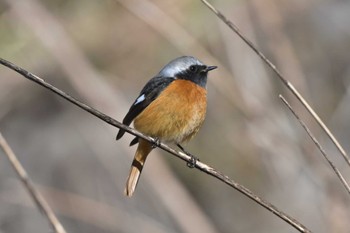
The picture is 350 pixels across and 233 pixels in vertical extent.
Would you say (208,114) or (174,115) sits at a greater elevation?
(208,114)

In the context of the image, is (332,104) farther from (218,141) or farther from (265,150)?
(265,150)

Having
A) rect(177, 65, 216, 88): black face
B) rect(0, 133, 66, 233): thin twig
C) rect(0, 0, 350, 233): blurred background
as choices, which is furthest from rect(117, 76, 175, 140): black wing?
rect(0, 133, 66, 233): thin twig

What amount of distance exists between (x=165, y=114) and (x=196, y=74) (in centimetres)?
40

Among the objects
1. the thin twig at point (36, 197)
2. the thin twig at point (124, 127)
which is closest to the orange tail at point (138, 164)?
the thin twig at point (124, 127)

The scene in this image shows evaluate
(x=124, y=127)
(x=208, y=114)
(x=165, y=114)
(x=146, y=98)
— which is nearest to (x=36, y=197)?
(x=124, y=127)

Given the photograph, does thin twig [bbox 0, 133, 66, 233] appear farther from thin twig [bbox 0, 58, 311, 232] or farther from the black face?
the black face

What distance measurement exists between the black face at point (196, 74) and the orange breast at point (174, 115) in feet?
0.53

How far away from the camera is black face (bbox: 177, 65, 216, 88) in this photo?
384cm

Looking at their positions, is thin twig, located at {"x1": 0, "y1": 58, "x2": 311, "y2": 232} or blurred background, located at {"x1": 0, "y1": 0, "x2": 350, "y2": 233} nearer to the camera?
thin twig, located at {"x1": 0, "y1": 58, "x2": 311, "y2": 232}

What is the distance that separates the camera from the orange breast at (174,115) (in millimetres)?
3584

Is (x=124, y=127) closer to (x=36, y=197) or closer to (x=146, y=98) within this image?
(x=36, y=197)

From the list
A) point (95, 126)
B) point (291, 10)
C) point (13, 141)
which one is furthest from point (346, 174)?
point (13, 141)

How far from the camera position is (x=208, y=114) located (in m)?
5.90

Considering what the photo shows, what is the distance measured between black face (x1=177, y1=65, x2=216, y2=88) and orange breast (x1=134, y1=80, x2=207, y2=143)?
161 millimetres
